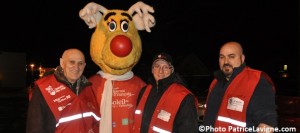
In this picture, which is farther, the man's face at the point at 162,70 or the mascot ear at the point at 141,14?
the mascot ear at the point at 141,14

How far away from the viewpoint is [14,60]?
81.0ft

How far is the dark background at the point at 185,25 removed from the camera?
1917cm

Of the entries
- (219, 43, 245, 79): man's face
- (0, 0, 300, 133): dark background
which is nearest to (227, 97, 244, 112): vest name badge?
(219, 43, 245, 79): man's face

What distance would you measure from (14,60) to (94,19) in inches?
862

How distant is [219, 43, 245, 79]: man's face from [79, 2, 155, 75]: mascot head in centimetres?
120

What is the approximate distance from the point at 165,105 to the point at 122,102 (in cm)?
80

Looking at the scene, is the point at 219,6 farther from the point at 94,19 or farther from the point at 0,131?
the point at 94,19

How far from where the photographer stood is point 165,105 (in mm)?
3969

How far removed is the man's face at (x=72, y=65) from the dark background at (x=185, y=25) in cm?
1362

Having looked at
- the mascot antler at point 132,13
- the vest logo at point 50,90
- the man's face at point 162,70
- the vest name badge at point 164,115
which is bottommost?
the vest name badge at point 164,115

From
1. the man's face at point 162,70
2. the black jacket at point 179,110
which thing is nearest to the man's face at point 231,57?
the black jacket at point 179,110

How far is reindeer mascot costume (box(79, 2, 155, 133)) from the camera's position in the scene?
14.4 ft

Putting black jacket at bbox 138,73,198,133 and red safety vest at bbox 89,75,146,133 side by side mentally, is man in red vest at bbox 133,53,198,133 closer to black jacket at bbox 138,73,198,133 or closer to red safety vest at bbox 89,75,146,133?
black jacket at bbox 138,73,198,133

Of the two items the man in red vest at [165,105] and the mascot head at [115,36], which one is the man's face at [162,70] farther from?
the mascot head at [115,36]
